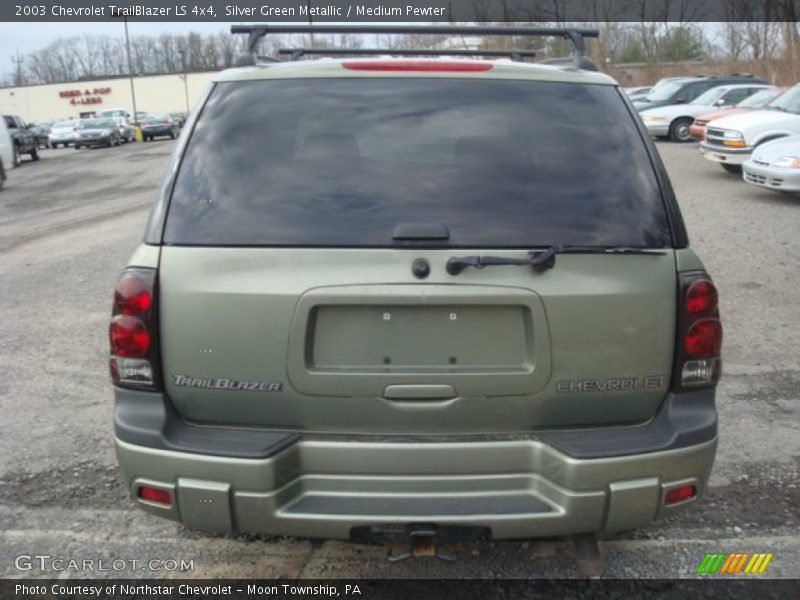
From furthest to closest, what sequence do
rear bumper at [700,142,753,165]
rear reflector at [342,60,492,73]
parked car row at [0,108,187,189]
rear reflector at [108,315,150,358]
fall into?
parked car row at [0,108,187,189]
rear bumper at [700,142,753,165]
rear reflector at [342,60,492,73]
rear reflector at [108,315,150,358]

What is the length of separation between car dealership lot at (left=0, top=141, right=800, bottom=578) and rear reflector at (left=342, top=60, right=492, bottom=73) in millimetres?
2002

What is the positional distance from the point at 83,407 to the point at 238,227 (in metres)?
2.91

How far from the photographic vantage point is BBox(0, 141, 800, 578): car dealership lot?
3152 millimetres

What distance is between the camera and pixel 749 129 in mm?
13586

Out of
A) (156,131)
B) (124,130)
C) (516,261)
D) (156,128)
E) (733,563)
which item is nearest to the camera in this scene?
(516,261)

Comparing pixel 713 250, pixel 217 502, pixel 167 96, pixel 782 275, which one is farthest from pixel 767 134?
pixel 167 96

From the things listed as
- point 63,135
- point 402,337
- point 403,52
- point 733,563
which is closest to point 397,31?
point 403,52

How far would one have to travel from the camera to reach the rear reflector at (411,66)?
2.73 m

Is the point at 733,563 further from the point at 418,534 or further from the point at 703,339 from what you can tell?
the point at 418,534

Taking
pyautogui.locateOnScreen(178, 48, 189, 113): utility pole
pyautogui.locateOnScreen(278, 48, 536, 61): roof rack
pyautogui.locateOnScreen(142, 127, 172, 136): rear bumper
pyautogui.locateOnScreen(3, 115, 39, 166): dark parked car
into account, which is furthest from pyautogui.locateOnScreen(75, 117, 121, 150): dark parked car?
pyautogui.locateOnScreen(178, 48, 189, 113): utility pole

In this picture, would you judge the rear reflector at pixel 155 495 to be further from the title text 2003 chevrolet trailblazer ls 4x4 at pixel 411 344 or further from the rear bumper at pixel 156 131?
the rear bumper at pixel 156 131

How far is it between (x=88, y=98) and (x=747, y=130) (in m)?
85.5

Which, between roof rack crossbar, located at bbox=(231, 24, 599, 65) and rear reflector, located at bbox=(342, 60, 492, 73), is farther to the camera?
roof rack crossbar, located at bbox=(231, 24, 599, 65)

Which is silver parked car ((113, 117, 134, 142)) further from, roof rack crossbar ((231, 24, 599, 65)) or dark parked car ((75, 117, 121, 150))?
roof rack crossbar ((231, 24, 599, 65))
